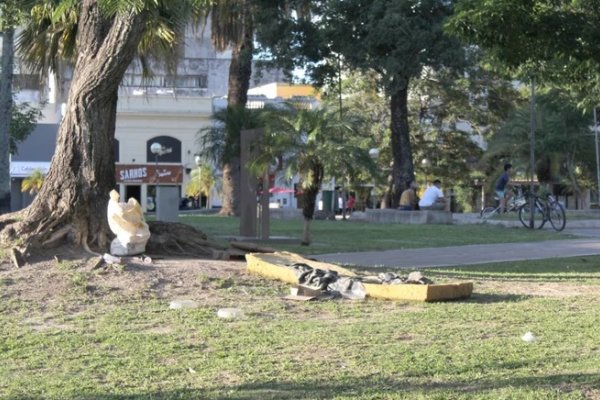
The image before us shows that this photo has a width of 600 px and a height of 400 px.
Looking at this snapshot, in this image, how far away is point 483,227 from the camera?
2208 cm

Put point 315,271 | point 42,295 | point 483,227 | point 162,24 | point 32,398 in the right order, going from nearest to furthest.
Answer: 1. point 32,398
2. point 42,295
3. point 315,271
4. point 162,24
5. point 483,227

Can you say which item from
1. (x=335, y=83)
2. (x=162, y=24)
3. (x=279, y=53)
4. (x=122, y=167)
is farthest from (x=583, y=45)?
(x=122, y=167)

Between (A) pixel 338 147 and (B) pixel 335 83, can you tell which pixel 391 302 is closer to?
(A) pixel 338 147

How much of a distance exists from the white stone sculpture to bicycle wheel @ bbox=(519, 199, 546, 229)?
12.9 meters

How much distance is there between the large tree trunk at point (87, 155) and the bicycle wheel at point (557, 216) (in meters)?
13.0

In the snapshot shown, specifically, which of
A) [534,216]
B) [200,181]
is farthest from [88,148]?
[200,181]

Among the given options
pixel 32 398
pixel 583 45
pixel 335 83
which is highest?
pixel 335 83

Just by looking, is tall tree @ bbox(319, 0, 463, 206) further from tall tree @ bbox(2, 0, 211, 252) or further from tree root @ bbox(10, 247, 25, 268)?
tree root @ bbox(10, 247, 25, 268)

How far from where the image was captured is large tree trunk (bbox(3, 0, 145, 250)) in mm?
10445

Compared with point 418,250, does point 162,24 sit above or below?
above

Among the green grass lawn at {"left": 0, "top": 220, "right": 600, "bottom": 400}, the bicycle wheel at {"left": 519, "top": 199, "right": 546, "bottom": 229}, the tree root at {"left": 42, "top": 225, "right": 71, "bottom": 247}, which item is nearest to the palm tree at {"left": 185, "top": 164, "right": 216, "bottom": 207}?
the bicycle wheel at {"left": 519, "top": 199, "right": 546, "bottom": 229}

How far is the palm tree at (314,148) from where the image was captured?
49.3 feet

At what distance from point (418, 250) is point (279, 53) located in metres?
13.7

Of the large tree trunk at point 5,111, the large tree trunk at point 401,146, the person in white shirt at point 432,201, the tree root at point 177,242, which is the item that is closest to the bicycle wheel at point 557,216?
the person in white shirt at point 432,201
